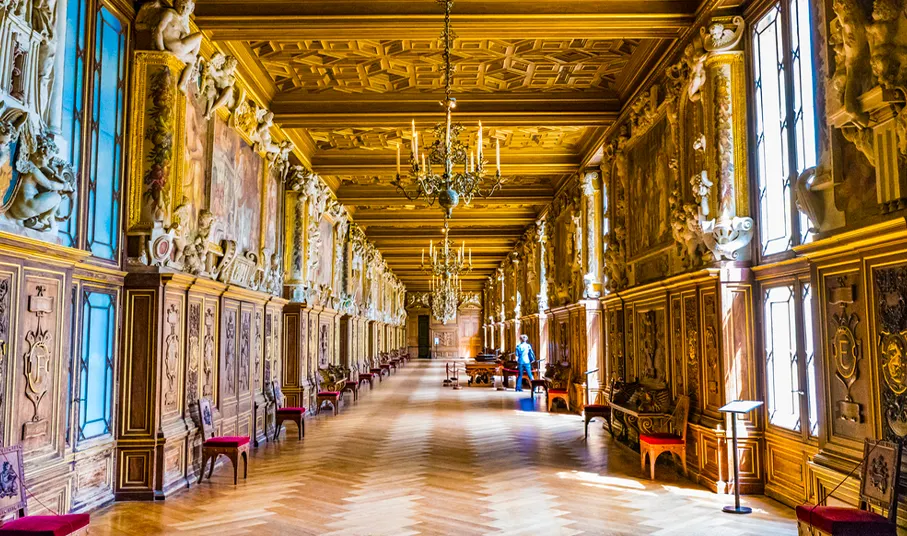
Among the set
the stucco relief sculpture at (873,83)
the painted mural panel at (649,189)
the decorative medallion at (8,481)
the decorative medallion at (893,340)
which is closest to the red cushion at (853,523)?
the decorative medallion at (893,340)

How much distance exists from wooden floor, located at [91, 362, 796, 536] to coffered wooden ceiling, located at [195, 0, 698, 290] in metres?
4.86

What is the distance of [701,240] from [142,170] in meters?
6.19

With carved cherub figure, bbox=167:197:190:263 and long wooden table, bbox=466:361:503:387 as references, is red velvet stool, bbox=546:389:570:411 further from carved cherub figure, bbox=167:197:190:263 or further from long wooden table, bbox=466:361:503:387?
carved cherub figure, bbox=167:197:190:263

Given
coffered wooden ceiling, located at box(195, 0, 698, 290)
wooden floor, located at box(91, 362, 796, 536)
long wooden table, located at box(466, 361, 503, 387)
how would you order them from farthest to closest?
long wooden table, located at box(466, 361, 503, 387)
coffered wooden ceiling, located at box(195, 0, 698, 290)
wooden floor, located at box(91, 362, 796, 536)

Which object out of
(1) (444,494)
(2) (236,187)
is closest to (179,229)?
(2) (236,187)

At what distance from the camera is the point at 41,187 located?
16.1 feet

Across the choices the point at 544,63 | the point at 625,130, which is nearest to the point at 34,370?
the point at 544,63

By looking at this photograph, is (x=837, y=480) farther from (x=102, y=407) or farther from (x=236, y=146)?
(x=236, y=146)

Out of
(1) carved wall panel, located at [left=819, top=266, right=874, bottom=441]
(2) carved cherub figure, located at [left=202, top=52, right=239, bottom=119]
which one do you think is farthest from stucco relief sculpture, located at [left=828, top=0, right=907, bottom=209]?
(2) carved cherub figure, located at [left=202, top=52, right=239, bottom=119]

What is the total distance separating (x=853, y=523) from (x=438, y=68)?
25.5 feet

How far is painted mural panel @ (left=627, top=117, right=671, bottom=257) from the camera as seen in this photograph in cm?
898

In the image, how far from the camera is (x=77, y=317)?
5848 millimetres

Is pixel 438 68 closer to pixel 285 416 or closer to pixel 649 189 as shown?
pixel 649 189

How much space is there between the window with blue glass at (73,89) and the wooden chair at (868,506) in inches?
243
